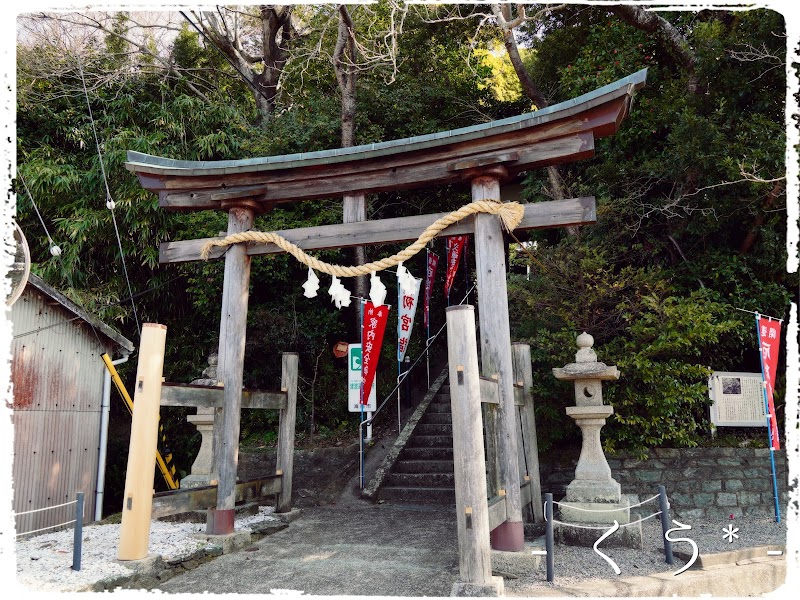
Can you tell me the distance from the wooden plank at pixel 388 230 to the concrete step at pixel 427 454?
14.9ft

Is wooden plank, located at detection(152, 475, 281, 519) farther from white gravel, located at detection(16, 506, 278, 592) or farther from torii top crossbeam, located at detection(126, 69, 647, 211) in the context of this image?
torii top crossbeam, located at detection(126, 69, 647, 211)

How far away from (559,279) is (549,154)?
3.15 meters

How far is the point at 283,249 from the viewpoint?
624 centimetres

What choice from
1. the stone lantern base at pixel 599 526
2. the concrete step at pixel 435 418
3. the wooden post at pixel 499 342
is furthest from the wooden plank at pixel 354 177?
the concrete step at pixel 435 418

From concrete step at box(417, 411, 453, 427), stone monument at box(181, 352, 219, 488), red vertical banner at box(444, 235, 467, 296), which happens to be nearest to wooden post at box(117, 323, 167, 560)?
stone monument at box(181, 352, 219, 488)

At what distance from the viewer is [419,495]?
27.7 ft

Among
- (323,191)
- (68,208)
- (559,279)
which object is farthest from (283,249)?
(68,208)

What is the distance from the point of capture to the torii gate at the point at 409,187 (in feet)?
17.1

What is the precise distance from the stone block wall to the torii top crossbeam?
14.7ft

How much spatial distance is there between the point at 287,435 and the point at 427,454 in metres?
2.86

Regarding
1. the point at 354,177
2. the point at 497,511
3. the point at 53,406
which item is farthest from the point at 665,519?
the point at 53,406

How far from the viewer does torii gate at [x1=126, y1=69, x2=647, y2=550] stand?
17.1 feet

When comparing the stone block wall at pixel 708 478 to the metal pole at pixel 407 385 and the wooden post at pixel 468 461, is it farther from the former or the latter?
the metal pole at pixel 407 385

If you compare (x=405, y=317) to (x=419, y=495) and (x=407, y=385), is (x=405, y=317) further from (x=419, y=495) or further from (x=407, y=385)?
(x=419, y=495)
